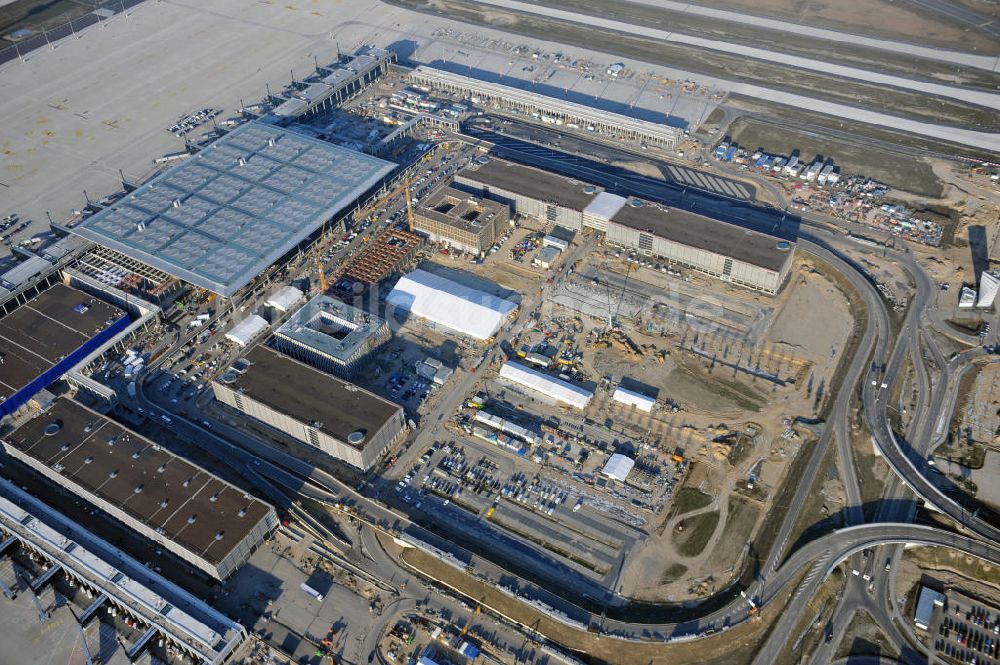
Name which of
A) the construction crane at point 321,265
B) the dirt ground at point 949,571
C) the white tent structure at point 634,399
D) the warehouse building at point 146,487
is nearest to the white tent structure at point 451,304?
the construction crane at point 321,265

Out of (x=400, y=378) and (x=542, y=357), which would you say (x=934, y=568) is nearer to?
(x=542, y=357)

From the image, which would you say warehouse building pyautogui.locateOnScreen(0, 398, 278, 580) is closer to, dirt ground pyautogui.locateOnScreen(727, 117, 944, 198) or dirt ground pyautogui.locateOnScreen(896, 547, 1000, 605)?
dirt ground pyautogui.locateOnScreen(896, 547, 1000, 605)

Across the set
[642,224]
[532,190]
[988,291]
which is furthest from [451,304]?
[988,291]

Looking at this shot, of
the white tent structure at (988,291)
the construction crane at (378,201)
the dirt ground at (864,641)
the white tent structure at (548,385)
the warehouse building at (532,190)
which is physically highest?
the white tent structure at (988,291)

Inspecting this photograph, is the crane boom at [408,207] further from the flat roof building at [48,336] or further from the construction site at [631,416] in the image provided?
the flat roof building at [48,336]

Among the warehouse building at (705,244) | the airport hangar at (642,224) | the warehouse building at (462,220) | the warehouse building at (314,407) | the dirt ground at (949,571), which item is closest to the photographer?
the dirt ground at (949,571)

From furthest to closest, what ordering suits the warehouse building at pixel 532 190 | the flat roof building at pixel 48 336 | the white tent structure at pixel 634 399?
the warehouse building at pixel 532 190 → the flat roof building at pixel 48 336 → the white tent structure at pixel 634 399

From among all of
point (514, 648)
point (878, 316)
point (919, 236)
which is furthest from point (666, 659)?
point (919, 236)
